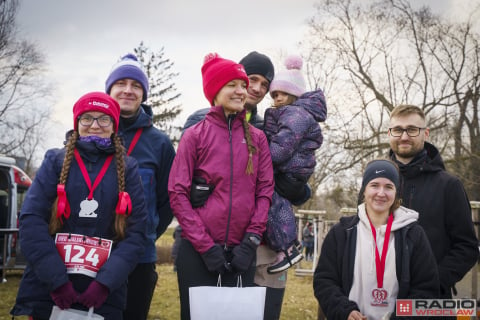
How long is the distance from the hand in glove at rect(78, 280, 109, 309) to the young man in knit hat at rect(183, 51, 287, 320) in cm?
95

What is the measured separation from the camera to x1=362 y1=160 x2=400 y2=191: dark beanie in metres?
2.80

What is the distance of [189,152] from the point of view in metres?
2.58

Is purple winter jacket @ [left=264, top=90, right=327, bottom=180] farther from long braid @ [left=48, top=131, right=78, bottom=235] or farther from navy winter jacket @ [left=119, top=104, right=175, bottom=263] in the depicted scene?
long braid @ [left=48, top=131, right=78, bottom=235]

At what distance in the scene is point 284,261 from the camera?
9.19 feet

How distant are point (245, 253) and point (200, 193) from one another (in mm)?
406

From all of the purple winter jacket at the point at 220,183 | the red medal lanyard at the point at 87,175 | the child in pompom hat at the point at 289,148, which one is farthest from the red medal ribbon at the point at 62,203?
the child in pompom hat at the point at 289,148

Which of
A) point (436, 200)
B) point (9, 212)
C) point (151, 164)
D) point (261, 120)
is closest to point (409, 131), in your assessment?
point (436, 200)

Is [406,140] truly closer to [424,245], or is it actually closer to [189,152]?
[424,245]

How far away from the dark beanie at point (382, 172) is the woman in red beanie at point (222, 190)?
24.6 inches

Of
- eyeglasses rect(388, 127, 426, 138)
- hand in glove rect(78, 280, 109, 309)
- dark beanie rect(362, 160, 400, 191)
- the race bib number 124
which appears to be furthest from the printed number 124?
eyeglasses rect(388, 127, 426, 138)

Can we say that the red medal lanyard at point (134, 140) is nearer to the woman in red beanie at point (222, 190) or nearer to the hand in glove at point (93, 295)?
the woman in red beanie at point (222, 190)

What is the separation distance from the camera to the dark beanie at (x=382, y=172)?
280 cm

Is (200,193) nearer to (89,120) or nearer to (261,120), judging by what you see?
(89,120)

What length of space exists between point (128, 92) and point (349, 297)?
1.85m
